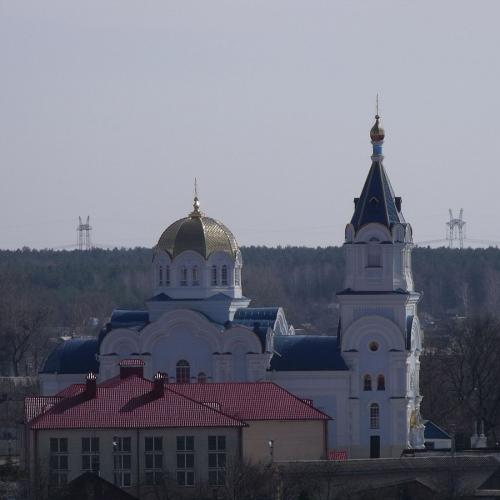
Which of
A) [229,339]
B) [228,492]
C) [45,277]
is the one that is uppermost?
[45,277]

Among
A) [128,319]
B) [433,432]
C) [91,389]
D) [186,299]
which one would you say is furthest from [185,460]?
[433,432]

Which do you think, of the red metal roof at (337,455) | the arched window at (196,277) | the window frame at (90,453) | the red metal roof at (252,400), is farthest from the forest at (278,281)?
the window frame at (90,453)

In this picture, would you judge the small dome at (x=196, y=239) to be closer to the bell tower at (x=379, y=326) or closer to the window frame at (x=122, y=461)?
the bell tower at (x=379, y=326)

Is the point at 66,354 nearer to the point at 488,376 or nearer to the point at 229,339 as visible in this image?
the point at 229,339

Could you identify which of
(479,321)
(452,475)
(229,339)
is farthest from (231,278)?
(479,321)

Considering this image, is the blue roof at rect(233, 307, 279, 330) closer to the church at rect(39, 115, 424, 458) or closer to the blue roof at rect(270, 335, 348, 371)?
the church at rect(39, 115, 424, 458)

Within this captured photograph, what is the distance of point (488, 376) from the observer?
242 feet

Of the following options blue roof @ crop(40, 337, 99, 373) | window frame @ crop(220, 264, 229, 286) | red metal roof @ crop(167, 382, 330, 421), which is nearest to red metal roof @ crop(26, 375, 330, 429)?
red metal roof @ crop(167, 382, 330, 421)

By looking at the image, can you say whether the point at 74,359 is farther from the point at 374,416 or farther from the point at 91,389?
the point at 91,389

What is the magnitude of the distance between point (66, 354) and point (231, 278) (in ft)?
14.5

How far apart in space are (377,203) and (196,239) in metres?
4.68

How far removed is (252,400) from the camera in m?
56.0

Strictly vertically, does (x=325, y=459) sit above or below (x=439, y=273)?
below

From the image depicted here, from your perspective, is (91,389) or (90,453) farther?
(91,389)
